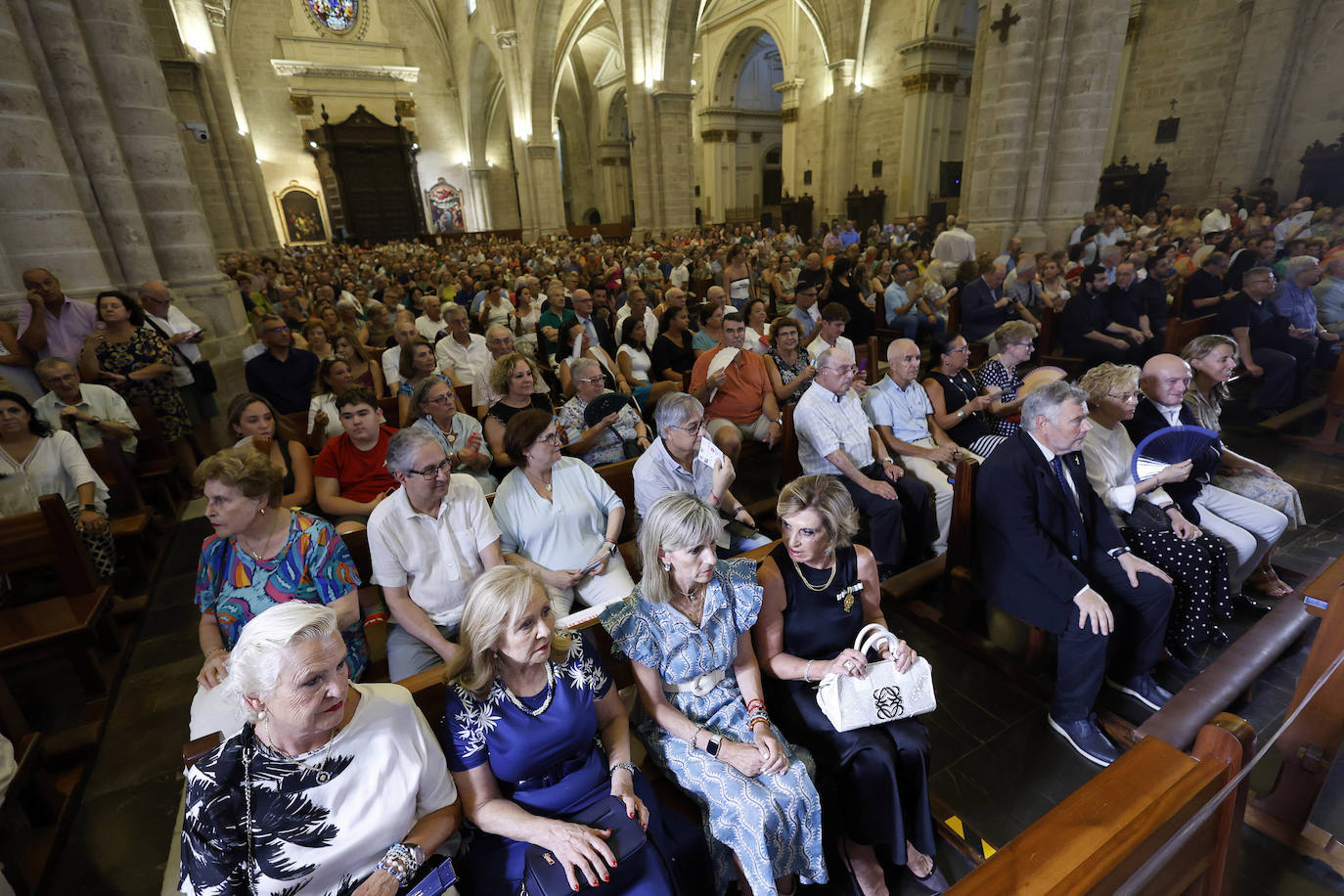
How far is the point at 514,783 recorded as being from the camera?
5.53 feet

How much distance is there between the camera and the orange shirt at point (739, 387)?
4461 millimetres

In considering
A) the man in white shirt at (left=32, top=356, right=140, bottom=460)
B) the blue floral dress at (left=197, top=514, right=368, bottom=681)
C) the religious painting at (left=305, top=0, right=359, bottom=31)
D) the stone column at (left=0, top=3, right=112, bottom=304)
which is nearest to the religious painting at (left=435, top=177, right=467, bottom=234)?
the religious painting at (left=305, top=0, right=359, bottom=31)

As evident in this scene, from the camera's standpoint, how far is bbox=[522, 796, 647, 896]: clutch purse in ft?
4.97

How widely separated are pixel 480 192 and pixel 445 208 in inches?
66.1

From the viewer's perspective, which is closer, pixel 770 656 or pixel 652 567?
pixel 652 567

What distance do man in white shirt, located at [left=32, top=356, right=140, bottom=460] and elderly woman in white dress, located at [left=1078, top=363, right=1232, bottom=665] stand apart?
5.53 meters

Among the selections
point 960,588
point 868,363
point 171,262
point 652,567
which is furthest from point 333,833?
point 171,262

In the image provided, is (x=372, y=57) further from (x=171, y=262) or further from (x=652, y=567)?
(x=652, y=567)

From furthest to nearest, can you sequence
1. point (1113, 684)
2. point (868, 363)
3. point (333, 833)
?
point (868, 363) → point (1113, 684) → point (333, 833)

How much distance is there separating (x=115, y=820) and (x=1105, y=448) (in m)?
4.47

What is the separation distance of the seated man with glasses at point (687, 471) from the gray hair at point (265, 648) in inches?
60.7

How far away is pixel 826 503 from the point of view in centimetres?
200

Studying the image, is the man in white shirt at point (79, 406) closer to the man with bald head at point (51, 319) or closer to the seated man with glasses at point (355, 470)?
the man with bald head at point (51, 319)

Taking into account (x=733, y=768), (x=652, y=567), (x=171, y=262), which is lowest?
(x=733, y=768)
